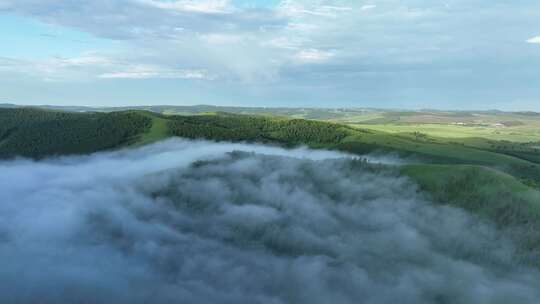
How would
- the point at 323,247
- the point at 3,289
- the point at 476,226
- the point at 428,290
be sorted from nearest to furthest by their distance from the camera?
the point at 428,290
the point at 476,226
the point at 3,289
the point at 323,247

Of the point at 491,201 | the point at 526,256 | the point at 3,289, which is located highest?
the point at 491,201

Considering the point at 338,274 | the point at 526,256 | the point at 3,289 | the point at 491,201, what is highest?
the point at 491,201

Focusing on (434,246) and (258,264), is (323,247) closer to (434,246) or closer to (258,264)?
(258,264)

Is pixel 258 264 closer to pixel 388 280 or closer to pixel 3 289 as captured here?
pixel 388 280

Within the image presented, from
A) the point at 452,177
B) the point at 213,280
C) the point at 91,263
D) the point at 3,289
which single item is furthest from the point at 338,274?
the point at 3,289

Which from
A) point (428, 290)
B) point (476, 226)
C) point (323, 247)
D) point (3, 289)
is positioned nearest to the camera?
point (428, 290)

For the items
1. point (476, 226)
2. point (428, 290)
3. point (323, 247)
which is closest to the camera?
point (428, 290)

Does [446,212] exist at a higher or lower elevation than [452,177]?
lower

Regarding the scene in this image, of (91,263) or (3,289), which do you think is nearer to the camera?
(3,289)

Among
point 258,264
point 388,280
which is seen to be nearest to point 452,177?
point 388,280
